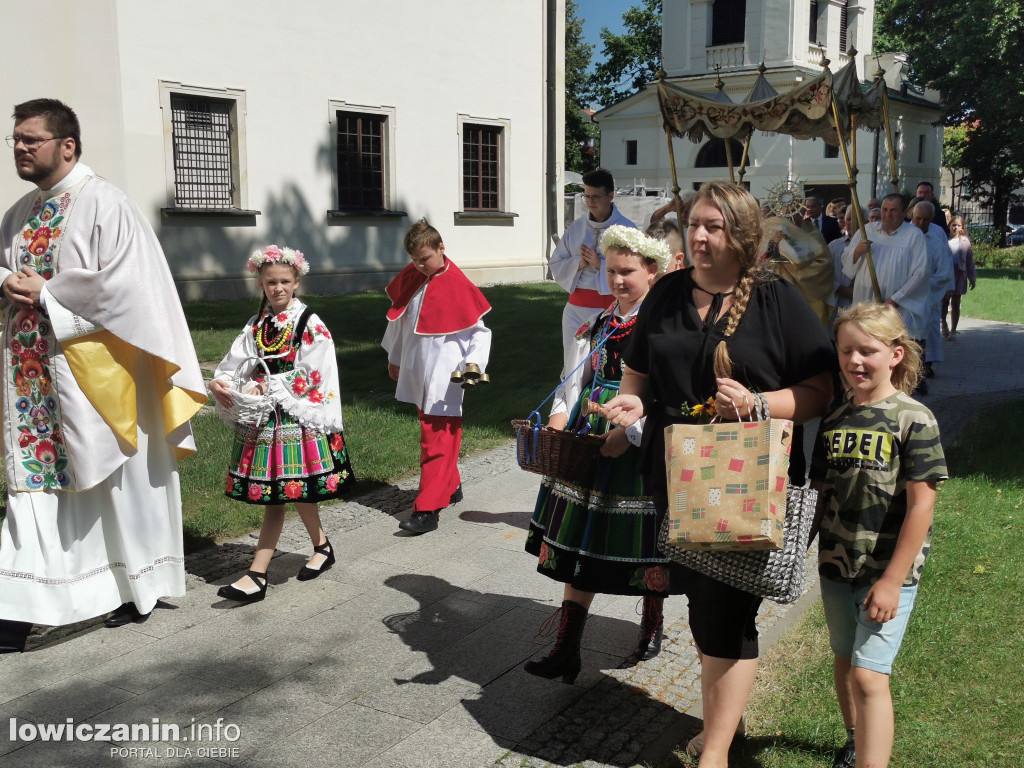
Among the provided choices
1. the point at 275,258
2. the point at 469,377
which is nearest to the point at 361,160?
the point at 469,377

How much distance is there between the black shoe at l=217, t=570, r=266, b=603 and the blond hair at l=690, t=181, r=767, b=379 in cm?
298

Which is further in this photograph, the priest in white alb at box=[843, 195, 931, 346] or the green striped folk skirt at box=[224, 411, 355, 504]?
the priest in white alb at box=[843, 195, 931, 346]

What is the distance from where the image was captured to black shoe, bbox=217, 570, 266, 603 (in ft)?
16.9

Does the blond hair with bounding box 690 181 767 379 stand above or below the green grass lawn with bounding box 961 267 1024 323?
above

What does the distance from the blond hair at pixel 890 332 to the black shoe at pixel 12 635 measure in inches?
142

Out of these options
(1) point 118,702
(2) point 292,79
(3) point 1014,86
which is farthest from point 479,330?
(3) point 1014,86

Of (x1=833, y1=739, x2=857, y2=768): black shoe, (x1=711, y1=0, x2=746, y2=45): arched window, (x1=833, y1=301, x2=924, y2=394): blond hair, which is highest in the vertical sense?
(x1=711, y1=0, x2=746, y2=45): arched window

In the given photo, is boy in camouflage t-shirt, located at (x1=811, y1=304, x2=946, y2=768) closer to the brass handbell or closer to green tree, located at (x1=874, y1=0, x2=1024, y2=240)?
the brass handbell

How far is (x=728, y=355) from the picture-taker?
316 centimetres

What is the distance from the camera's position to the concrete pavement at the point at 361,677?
12.2 ft

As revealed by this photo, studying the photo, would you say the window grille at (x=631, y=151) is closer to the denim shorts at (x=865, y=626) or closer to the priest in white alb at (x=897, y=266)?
the priest in white alb at (x=897, y=266)

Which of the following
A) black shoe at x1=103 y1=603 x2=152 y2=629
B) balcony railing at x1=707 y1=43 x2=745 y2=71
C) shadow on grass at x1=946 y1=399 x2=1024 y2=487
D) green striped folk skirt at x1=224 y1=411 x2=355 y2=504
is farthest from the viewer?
balcony railing at x1=707 y1=43 x2=745 y2=71

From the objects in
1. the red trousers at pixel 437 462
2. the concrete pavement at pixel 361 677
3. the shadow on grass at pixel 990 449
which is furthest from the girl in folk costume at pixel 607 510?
the shadow on grass at pixel 990 449

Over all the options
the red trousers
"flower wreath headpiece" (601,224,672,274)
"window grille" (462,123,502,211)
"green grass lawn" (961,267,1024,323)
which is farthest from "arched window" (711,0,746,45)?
"flower wreath headpiece" (601,224,672,274)
